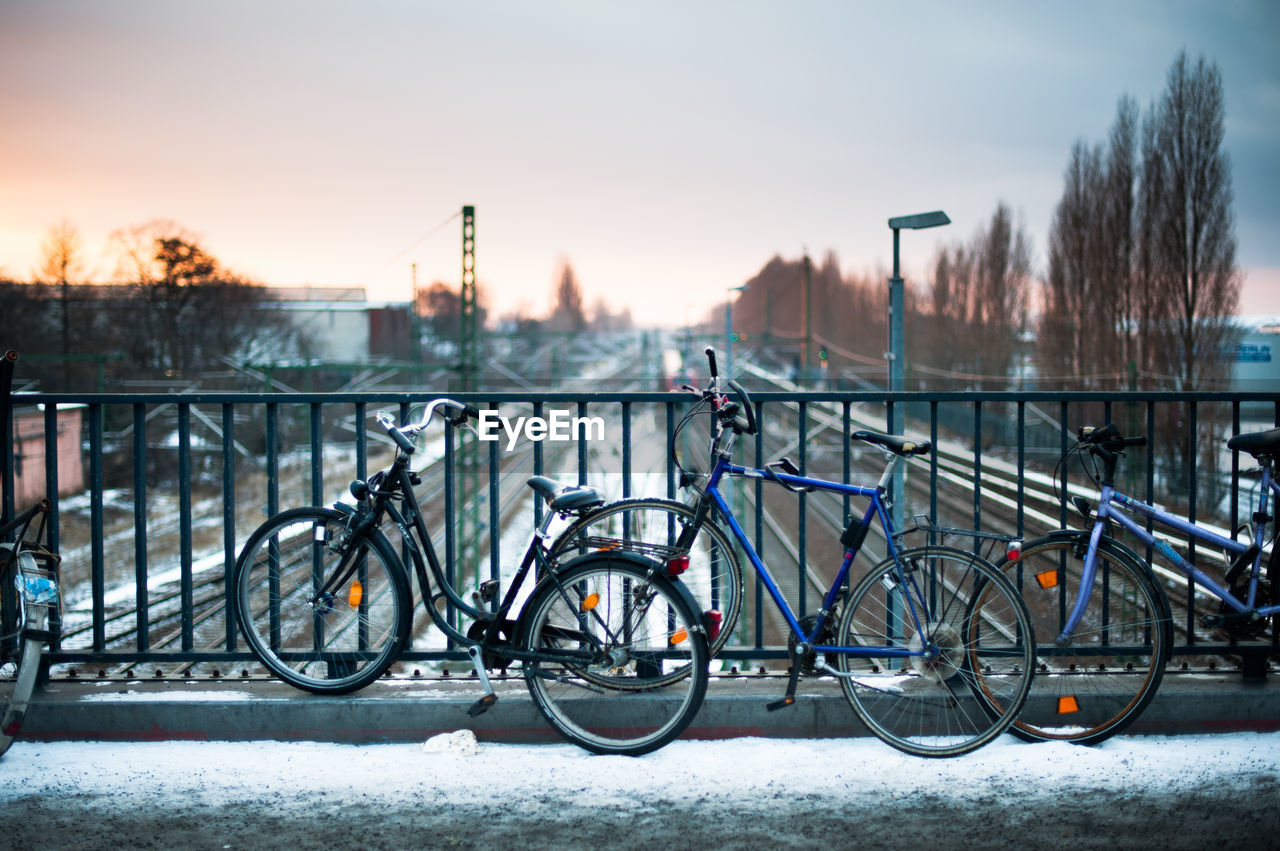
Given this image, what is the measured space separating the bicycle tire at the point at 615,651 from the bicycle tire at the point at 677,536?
10cm

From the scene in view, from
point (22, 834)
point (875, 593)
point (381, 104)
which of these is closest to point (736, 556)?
point (875, 593)

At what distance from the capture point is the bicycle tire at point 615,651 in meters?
3.04

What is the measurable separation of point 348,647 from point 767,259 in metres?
119

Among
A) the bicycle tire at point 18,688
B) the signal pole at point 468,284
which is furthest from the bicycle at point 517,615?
the signal pole at point 468,284

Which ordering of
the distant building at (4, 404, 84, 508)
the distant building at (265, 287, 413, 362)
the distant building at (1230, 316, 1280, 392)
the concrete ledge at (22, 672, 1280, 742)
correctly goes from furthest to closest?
the distant building at (265, 287, 413, 362) → the distant building at (1230, 316, 1280, 392) → the distant building at (4, 404, 84, 508) → the concrete ledge at (22, 672, 1280, 742)

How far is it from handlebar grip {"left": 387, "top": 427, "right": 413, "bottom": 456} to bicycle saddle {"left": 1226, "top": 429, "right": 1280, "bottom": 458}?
286cm

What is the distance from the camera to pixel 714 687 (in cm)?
334

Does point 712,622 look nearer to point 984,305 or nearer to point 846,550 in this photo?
point 846,550

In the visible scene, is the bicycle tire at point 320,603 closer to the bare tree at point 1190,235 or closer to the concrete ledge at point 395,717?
the concrete ledge at point 395,717

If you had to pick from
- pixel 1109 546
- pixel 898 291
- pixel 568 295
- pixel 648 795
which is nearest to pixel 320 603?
pixel 648 795

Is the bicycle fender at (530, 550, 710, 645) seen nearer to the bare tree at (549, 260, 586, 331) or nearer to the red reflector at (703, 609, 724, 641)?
the red reflector at (703, 609, 724, 641)

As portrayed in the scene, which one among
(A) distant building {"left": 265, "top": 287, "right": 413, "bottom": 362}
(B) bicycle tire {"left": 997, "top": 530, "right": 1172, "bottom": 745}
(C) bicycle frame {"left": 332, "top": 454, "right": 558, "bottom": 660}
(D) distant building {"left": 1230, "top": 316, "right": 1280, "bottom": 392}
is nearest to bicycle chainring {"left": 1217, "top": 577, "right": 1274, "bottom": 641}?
(B) bicycle tire {"left": 997, "top": 530, "right": 1172, "bottom": 745}

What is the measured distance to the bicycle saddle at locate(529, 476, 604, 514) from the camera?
3.02 metres

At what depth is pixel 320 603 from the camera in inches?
131
